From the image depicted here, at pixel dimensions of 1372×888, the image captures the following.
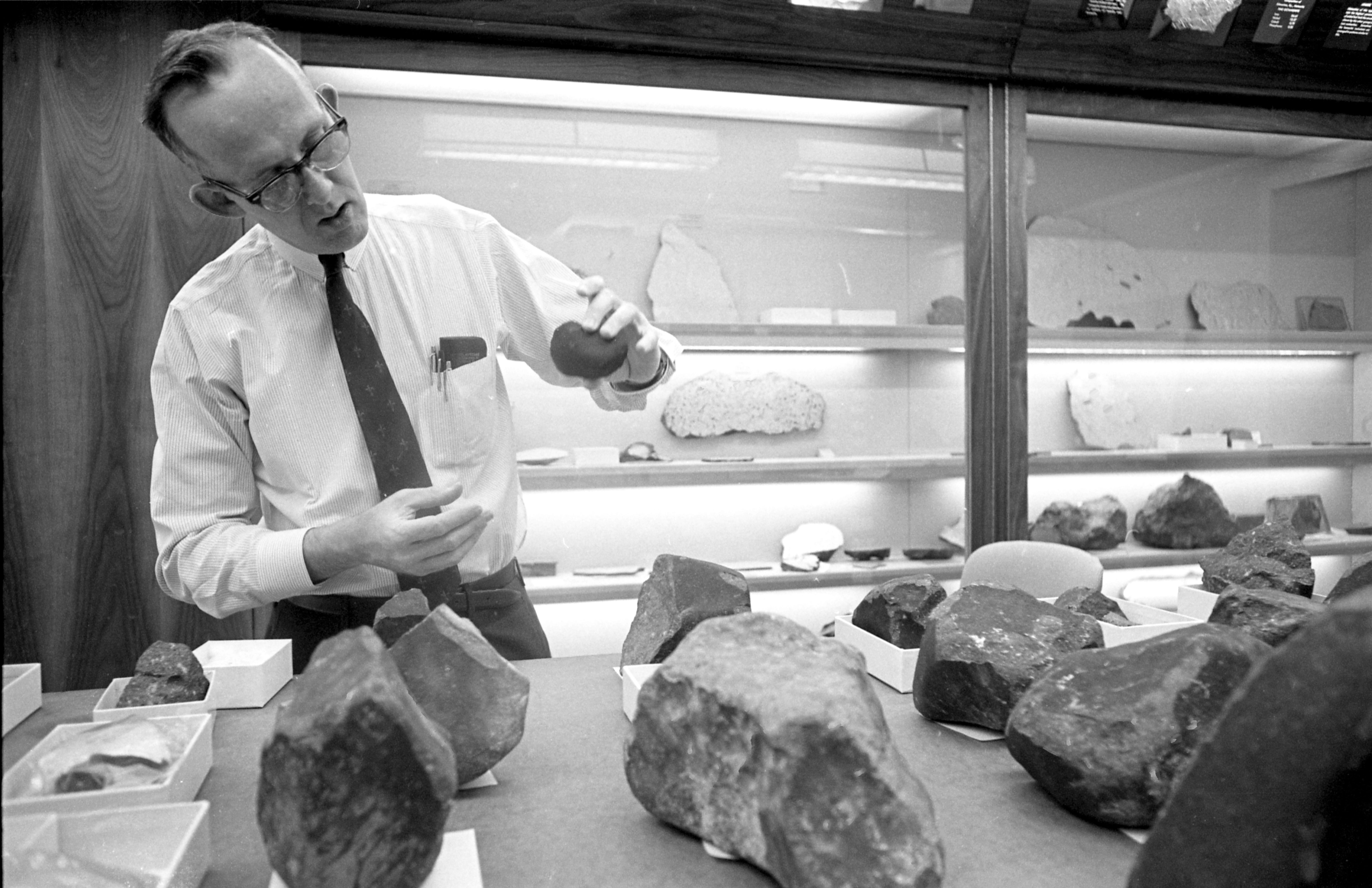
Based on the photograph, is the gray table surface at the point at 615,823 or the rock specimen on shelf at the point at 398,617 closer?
the gray table surface at the point at 615,823

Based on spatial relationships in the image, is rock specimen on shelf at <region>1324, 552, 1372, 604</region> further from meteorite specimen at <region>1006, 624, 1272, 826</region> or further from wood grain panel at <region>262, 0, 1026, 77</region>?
wood grain panel at <region>262, 0, 1026, 77</region>

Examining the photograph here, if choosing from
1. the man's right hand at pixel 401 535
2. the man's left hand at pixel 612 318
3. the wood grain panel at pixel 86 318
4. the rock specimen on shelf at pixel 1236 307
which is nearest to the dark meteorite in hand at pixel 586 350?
the man's left hand at pixel 612 318

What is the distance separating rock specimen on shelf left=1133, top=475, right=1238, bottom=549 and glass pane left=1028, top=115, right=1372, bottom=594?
0.17 ft

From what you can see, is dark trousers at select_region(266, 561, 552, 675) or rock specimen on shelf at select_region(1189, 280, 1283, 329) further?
rock specimen on shelf at select_region(1189, 280, 1283, 329)

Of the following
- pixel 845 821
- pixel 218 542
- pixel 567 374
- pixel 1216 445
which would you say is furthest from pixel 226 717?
pixel 1216 445

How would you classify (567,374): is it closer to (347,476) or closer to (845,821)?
(347,476)

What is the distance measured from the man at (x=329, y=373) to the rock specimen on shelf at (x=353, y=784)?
0.61 m

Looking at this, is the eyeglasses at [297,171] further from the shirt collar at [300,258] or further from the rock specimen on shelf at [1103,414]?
the rock specimen on shelf at [1103,414]

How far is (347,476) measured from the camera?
1705mm

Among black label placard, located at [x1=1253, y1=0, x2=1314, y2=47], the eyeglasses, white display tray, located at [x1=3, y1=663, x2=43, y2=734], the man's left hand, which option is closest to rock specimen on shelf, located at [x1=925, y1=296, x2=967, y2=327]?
black label placard, located at [x1=1253, y1=0, x2=1314, y2=47]

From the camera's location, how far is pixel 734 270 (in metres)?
3.36

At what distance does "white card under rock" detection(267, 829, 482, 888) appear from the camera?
74cm

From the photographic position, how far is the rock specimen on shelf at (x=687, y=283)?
10.6 ft

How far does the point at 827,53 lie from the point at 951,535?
171 cm
